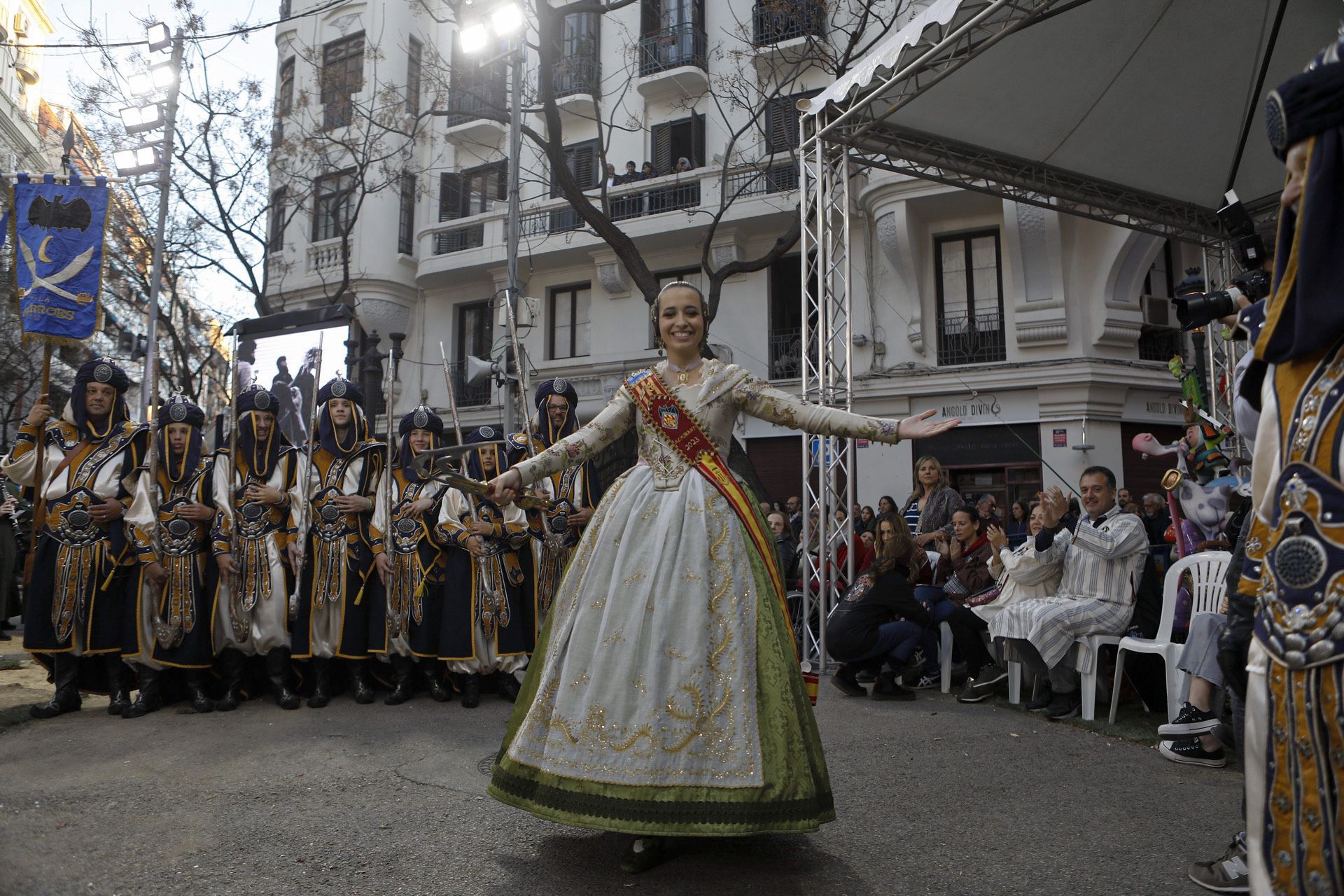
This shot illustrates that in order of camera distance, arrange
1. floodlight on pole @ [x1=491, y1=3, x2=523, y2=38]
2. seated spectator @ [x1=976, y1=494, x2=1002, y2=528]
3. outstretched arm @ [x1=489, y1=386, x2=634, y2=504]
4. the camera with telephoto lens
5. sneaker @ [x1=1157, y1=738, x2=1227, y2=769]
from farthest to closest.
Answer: floodlight on pole @ [x1=491, y1=3, x2=523, y2=38], seated spectator @ [x1=976, y1=494, x2=1002, y2=528], sneaker @ [x1=1157, y1=738, x2=1227, y2=769], outstretched arm @ [x1=489, y1=386, x2=634, y2=504], the camera with telephoto lens

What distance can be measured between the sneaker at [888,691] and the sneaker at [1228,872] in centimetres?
335

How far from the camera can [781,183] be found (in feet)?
52.9

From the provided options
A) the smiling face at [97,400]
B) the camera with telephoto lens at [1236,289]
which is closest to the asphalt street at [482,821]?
the camera with telephoto lens at [1236,289]

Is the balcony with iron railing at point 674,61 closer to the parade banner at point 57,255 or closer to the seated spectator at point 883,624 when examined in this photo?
the parade banner at point 57,255

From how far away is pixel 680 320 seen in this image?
3410 mm

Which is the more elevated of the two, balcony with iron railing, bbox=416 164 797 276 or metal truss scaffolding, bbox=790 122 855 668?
balcony with iron railing, bbox=416 164 797 276

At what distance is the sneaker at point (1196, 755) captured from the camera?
4.34m

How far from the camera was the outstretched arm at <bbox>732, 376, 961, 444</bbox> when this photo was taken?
121 inches

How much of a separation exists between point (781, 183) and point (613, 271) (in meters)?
3.47

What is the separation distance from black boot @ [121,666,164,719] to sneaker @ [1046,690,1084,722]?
5442 millimetres

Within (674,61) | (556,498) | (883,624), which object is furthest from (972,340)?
(556,498)

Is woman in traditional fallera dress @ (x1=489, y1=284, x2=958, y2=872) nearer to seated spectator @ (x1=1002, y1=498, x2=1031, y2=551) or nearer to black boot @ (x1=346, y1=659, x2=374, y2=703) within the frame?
black boot @ (x1=346, y1=659, x2=374, y2=703)

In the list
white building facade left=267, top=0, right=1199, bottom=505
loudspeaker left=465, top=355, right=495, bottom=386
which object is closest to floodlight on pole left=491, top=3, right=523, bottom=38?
white building facade left=267, top=0, right=1199, bottom=505

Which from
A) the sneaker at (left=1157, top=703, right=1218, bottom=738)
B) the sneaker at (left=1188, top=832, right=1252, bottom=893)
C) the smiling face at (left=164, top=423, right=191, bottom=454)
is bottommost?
the sneaker at (left=1188, top=832, right=1252, bottom=893)
